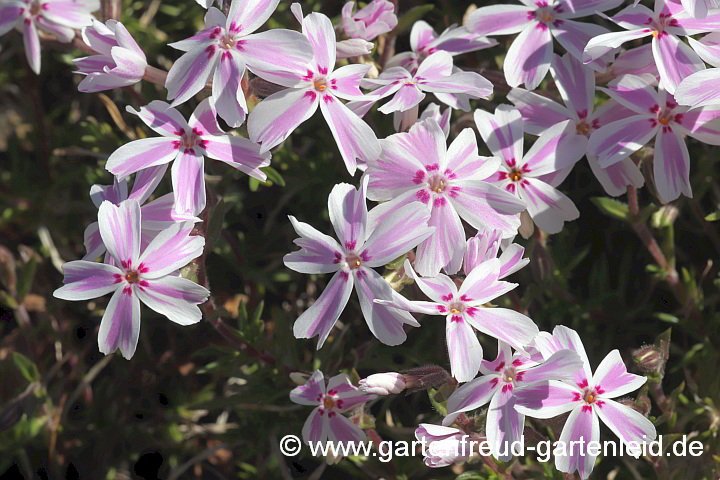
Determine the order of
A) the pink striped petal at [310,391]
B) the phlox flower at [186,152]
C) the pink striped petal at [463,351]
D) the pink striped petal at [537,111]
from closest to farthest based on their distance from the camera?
the pink striped petal at [463,351]
the phlox flower at [186,152]
the pink striped petal at [310,391]
the pink striped petal at [537,111]

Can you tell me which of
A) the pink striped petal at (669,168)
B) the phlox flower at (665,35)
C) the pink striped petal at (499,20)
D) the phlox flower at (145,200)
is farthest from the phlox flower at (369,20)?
the pink striped petal at (669,168)

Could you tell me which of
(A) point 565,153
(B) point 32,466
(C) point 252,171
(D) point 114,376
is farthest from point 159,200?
(B) point 32,466

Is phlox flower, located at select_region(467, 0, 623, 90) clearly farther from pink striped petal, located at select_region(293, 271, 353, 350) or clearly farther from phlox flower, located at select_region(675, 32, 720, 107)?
pink striped petal, located at select_region(293, 271, 353, 350)

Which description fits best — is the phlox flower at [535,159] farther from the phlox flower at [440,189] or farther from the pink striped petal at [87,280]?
the pink striped petal at [87,280]

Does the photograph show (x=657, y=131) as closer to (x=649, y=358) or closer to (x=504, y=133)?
(x=504, y=133)

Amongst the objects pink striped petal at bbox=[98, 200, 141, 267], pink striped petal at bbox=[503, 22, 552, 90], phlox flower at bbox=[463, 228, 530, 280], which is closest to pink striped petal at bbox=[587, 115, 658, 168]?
pink striped petal at bbox=[503, 22, 552, 90]

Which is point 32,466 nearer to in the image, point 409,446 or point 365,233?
point 409,446

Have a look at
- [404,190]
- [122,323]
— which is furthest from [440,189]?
[122,323]
